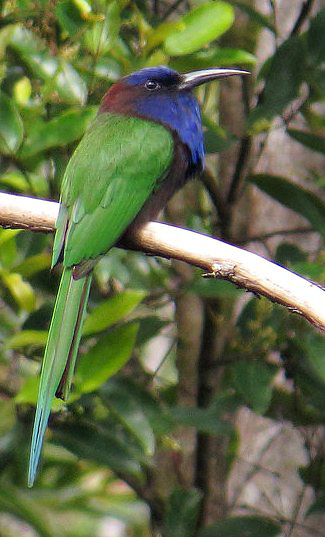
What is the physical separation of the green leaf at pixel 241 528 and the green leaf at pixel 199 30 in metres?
1.23

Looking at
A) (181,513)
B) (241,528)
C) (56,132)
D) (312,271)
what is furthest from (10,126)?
(241,528)

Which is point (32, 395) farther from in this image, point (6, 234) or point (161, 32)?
point (161, 32)

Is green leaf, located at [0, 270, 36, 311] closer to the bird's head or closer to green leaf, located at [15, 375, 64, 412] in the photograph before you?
green leaf, located at [15, 375, 64, 412]

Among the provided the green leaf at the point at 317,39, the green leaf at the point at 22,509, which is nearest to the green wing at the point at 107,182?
the green leaf at the point at 317,39

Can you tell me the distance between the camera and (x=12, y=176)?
115 inches

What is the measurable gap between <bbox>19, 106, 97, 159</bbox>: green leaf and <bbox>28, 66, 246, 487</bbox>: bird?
53 millimetres

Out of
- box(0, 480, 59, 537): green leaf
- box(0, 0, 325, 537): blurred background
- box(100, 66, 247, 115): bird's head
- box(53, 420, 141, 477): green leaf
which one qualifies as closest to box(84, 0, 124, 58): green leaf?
box(0, 0, 325, 537): blurred background

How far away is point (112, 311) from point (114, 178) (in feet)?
1.08

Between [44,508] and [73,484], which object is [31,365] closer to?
[73,484]

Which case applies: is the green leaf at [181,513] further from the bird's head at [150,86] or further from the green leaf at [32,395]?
the bird's head at [150,86]

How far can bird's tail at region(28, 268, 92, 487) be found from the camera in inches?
93.4

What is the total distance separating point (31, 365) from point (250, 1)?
1.55 m

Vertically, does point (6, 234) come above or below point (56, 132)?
below

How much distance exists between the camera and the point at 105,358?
2.71 meters
